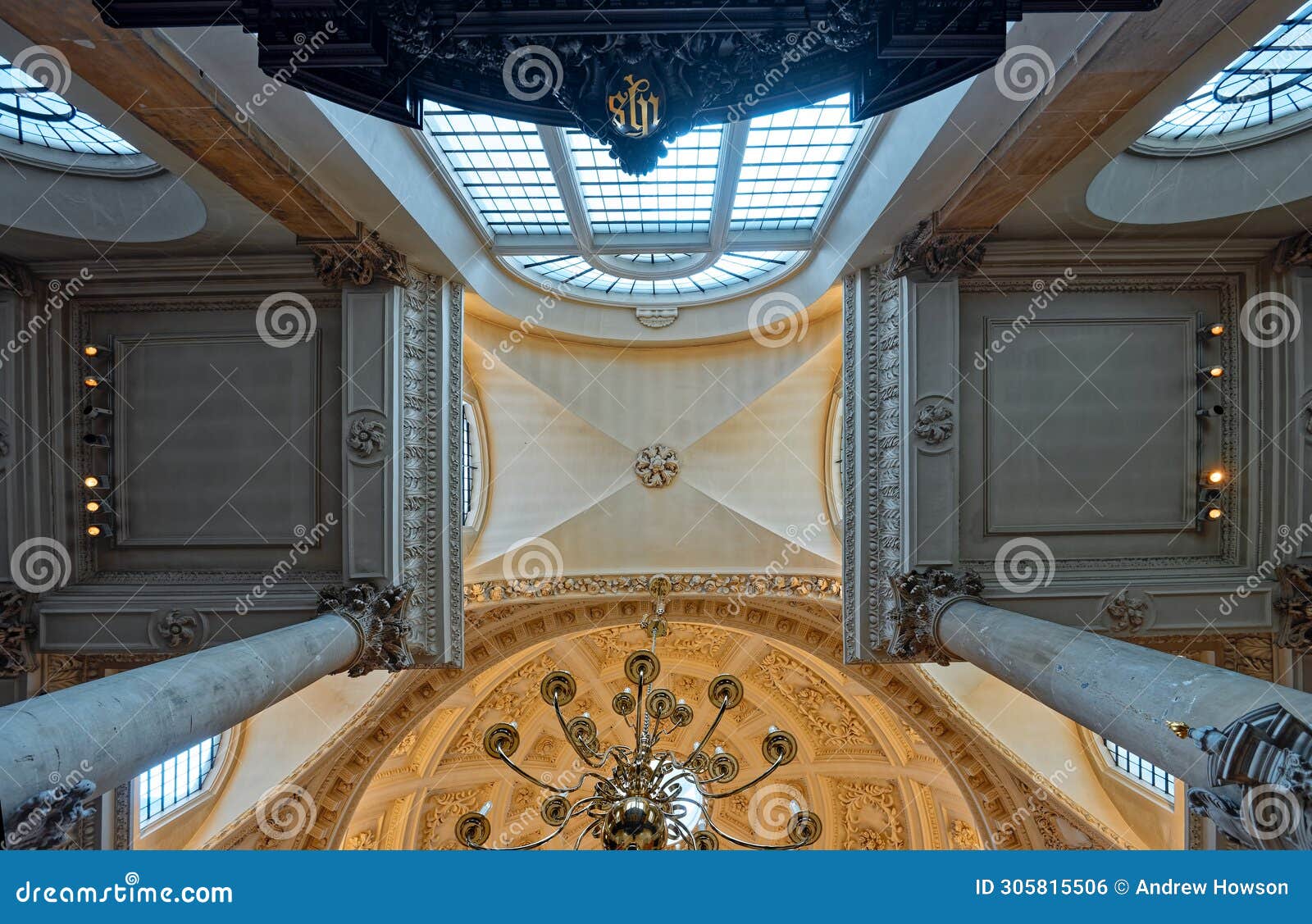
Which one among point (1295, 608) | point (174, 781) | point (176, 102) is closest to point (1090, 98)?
point (1295, 608)

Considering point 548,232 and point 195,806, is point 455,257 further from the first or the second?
point 195,806

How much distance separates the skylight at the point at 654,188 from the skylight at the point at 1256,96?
4.28 metres

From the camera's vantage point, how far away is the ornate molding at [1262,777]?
420 cm

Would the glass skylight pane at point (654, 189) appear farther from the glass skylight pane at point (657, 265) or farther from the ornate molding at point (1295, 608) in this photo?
the ornate molding at point (1295, 608)

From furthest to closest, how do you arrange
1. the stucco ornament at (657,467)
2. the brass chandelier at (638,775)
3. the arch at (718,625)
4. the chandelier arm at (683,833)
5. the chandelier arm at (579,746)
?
1. the stucco ornament at (657,467)
2. the arch at (718,625)
3. the chandelier arm at (683,833)
4. the chandelier arm at (579,746)
5. the brass chandelier at (638,775)

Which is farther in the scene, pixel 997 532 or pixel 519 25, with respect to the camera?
pixel 997 532

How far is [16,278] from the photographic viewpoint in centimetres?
989

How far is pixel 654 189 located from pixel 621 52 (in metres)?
7.25

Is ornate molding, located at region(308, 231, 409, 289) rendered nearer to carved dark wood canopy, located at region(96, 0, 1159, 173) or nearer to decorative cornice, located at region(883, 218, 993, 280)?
carved dark wood canopy, located at region(96, 0, 1159, 173)

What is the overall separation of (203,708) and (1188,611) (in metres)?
12.9

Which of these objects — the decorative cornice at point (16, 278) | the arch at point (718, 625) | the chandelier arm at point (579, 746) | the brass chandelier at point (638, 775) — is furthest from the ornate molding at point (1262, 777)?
the decorative cornice at point (16, 278)

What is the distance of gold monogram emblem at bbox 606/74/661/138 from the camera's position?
18.3 feet

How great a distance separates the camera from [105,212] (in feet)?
32.4

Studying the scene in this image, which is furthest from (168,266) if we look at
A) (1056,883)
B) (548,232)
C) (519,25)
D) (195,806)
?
(1056,883)
